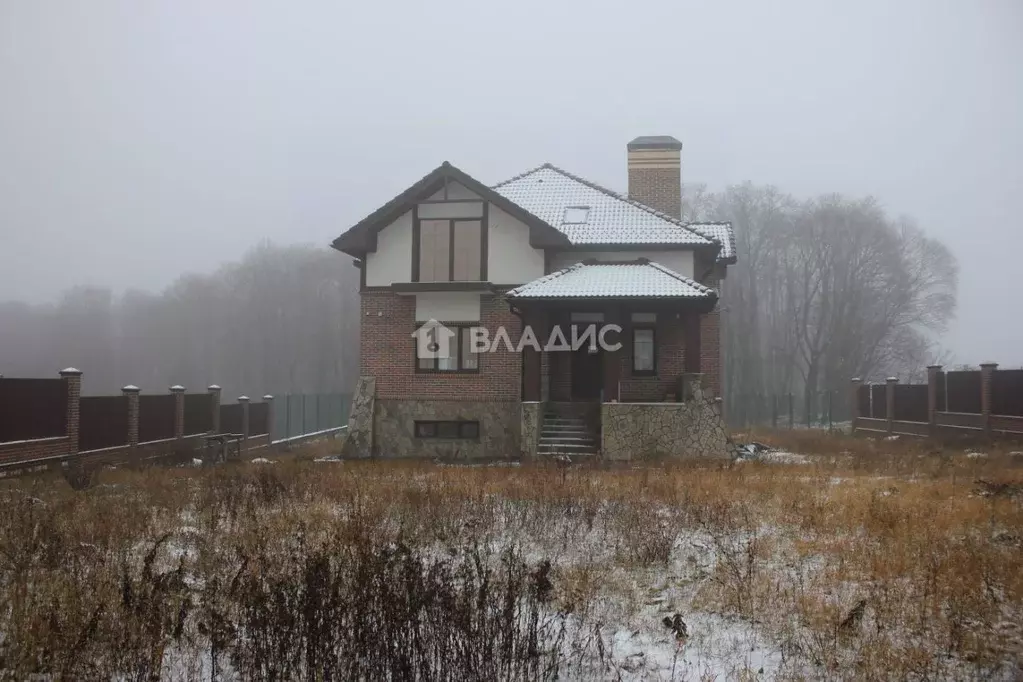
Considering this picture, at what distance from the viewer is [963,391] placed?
23.2 m

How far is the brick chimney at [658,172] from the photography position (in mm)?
24781

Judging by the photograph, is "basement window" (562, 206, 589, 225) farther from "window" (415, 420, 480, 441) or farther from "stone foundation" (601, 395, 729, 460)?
"stone foundation" (601, 395, 729, 460)

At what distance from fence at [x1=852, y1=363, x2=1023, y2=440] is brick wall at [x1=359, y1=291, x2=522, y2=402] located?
12908 millimetres

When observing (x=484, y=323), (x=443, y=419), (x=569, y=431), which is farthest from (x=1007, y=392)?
(x=443, y=419)

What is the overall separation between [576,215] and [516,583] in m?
18.3

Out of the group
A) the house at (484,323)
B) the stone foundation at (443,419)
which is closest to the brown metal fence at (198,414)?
the house at (484,323)

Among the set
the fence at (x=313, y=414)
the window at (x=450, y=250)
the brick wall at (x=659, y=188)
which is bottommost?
the fence at (x=313, y=414)

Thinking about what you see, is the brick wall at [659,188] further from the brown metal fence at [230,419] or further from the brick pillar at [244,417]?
the brown metal fence at [230,419]

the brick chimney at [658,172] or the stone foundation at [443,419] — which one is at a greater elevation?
the brick chimney at [658,172]

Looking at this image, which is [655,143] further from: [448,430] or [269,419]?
[269,419]

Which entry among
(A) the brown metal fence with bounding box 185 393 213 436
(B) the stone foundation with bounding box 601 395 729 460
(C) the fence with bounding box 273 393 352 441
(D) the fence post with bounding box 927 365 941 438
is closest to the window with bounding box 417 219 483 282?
(B) the stone foundation with bounding box 601 395 729 460

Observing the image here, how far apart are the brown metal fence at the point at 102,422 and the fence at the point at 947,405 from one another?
22.3m

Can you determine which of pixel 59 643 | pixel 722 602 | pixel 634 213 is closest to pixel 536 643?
pixel 722 602

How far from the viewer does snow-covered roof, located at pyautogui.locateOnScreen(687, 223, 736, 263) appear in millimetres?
23062
